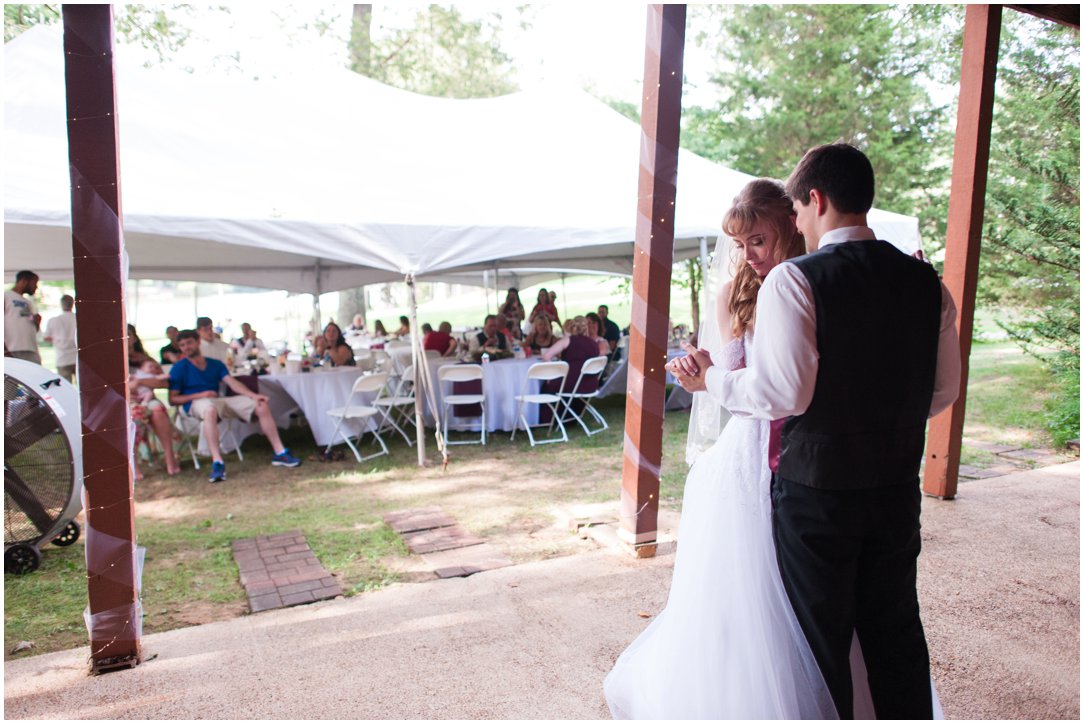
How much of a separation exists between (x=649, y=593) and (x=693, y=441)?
0.81 m

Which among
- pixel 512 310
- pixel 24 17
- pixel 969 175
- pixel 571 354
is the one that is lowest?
pixel 571 354

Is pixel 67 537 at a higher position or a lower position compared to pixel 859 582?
lower

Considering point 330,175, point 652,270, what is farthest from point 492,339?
point 652,270

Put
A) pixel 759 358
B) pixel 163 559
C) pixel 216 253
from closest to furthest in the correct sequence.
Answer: pixel 759 358
pixel 163 559
pixel 216 253

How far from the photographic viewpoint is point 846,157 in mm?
1605

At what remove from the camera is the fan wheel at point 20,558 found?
3969 mm

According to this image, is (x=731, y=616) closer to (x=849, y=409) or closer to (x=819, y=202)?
(x=849, y=409)

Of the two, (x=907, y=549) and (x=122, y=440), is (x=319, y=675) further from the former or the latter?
(x=907, y=549)

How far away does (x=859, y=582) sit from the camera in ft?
5.48

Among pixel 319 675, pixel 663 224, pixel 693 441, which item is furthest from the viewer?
pixel 663 224

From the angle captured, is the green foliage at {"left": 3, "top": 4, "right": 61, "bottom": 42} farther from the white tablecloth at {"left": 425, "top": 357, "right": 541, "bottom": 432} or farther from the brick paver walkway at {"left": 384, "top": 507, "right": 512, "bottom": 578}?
the brick paver walkway at {"left": 384, "top": 507, "right": 512, "bottom": 578}

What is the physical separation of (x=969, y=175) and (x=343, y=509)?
177 inches

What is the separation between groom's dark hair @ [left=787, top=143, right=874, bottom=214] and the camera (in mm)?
1603

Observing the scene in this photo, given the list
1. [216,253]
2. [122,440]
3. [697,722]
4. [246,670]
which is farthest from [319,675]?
[216,253]
